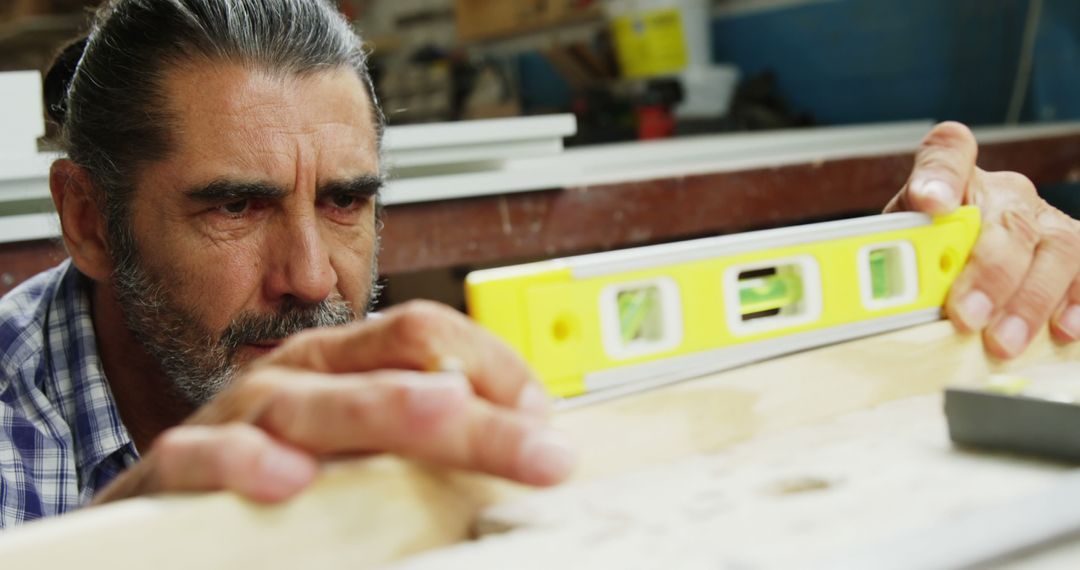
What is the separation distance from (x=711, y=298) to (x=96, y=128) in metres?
1.17

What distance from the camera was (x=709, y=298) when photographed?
2.04ft

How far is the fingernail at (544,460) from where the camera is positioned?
487mm

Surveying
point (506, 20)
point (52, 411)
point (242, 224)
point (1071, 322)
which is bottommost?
point (52, 411)

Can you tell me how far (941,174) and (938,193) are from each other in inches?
2.8

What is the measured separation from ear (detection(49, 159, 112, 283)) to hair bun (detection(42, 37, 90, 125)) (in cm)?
15

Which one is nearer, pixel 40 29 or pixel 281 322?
pixel 281 322

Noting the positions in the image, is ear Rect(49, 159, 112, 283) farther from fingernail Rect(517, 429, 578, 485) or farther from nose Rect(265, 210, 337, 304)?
fingernail Rect(517, 429, 578, 485)

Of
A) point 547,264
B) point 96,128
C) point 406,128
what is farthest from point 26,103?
point 547,264

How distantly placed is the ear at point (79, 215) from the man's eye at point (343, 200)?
363 millimetres

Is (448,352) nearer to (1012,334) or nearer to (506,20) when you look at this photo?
(1012,334)

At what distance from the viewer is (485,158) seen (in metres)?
1.85

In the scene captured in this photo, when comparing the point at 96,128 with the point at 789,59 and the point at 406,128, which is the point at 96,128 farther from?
the point at 789,59

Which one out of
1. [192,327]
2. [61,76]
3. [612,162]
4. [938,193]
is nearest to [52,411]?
[192,327]

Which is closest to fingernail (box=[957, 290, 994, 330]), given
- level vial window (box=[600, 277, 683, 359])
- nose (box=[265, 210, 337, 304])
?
level vial window (box=[600, 277, 683, 359])
